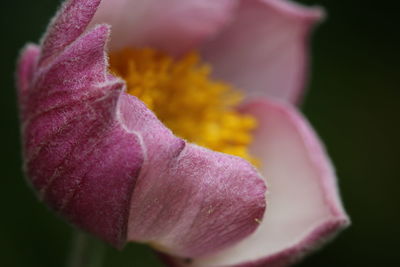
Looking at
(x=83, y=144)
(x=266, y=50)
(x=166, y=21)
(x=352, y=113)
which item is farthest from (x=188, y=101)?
(x=352, y=113)

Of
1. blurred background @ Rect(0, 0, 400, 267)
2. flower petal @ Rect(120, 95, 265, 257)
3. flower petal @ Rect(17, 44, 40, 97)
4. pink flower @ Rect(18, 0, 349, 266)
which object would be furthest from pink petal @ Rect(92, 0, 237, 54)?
blurred background @ Rect(0, 0, 400, 267)

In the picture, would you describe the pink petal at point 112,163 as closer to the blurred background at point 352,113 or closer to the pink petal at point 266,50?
the pink petal at point 266,50

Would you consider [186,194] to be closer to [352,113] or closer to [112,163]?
[112,163]

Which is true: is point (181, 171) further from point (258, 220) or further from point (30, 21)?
point (30, 21)

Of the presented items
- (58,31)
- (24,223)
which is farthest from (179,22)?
(24,223)

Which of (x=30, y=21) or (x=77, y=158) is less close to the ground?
(x=77, y=158)

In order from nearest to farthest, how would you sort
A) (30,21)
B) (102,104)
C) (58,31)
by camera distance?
(102,104) < (58,31) < (30,21)

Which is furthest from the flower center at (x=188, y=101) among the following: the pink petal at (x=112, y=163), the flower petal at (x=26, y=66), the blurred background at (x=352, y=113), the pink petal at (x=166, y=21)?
the blurred background at (x=352, y=113)
